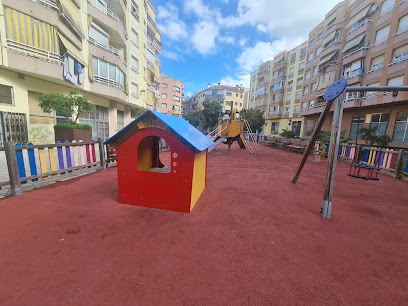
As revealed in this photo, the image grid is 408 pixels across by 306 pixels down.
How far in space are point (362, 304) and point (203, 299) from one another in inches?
62.7

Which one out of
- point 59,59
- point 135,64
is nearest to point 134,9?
point 135,64

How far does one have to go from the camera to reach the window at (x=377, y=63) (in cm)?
1705

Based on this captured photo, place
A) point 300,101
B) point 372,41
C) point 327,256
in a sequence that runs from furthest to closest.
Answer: point 300,101 → point 372,41 → point 327,256

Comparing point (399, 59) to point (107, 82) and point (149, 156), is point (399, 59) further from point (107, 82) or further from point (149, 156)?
point (107, 82)

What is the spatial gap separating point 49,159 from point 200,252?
16.6ft

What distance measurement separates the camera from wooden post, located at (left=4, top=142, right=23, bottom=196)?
3956 millimetres

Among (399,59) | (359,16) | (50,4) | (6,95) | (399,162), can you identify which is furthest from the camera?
(359,16)

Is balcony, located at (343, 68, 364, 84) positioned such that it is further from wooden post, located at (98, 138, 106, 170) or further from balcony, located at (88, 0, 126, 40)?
wooden post, located at (98, 138, 106, 170)

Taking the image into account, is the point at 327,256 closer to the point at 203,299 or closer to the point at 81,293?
the point at 203,299

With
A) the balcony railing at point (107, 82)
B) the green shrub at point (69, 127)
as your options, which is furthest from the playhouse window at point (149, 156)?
the balcony railing at point (107, 82)

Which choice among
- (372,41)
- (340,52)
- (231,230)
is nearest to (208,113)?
(340,52)

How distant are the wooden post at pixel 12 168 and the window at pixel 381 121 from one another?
25222mm

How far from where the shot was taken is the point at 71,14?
38.1ft

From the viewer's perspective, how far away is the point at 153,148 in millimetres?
5254
